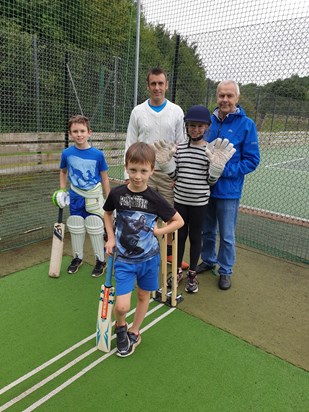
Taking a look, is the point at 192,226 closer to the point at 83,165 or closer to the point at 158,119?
the point at 158,119

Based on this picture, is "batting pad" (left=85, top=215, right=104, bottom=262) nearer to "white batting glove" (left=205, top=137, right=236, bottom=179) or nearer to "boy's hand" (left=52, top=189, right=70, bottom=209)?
"boy's hand" (left=52, top=189, right=70, bottom=209)

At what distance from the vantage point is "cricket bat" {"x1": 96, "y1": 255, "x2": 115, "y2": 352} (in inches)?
82.1

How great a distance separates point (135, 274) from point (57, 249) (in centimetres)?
126

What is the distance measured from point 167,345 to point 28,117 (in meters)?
5.76

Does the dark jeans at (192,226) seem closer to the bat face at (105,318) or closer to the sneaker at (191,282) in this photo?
the sneaker at (191,282)

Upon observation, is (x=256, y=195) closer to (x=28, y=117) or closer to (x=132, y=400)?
(x=28, y=117)

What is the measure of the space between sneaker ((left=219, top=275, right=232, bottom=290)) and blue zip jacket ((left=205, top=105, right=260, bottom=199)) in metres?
0.78

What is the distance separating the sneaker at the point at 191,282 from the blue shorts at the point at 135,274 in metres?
0.86

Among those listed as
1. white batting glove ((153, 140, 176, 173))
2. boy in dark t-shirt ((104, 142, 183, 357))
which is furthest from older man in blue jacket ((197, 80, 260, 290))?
A: boy in dark t-shirt ((104, 142, 183, 357))

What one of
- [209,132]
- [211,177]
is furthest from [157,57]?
[211,177]

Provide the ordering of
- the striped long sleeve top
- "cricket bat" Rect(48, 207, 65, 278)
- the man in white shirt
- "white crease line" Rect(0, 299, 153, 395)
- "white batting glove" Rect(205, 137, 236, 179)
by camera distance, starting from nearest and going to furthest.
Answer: "white crease line" Rect(0, 299, 153, 395)
"white batting glove" Rect(205, 137, 236, 179)
the striped long sleeve top
the man in white shirt
"cricket bat" Rect(48, 207, 65, 278)

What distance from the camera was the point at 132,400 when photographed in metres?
1.80

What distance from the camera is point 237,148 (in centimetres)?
273

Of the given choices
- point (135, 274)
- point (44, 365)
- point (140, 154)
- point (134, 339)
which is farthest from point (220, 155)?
point (44, 365)
